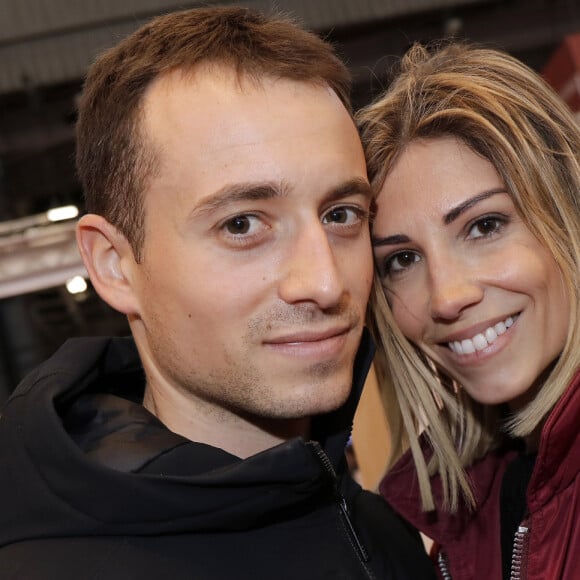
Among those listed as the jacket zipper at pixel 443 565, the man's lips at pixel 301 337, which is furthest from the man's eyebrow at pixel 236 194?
the jacket zipper at pixel 443 565

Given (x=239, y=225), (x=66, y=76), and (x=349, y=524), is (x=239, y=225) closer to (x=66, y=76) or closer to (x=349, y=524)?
(x=349, y=524)

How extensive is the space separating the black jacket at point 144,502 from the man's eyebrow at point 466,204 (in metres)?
0.61

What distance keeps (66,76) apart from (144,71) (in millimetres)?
3173

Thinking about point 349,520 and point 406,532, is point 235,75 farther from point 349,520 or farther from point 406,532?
point 406,532

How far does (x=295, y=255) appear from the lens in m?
1.52

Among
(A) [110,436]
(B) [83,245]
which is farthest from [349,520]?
(B) [83,245]

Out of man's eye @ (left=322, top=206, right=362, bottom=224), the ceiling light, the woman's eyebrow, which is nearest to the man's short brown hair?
man's eye @ (left=322, top=206, right=362, bottom=224)

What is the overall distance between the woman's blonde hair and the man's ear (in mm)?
609

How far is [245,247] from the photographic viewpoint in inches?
59.7

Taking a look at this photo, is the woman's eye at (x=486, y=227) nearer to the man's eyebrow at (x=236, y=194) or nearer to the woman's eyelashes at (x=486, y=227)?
the woman's eyelashes at (x=486, y=227)

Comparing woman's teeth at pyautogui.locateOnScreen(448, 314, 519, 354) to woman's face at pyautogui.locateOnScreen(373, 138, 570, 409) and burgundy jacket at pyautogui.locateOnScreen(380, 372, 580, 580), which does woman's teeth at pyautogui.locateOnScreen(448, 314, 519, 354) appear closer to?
woman's face at pyautogui.locateOnScreen(373, 138, 570, 409)

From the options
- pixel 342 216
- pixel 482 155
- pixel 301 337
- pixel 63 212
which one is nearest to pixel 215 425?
pixel 301 337

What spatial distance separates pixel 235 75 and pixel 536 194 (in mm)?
679

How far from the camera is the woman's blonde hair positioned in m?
1.83
